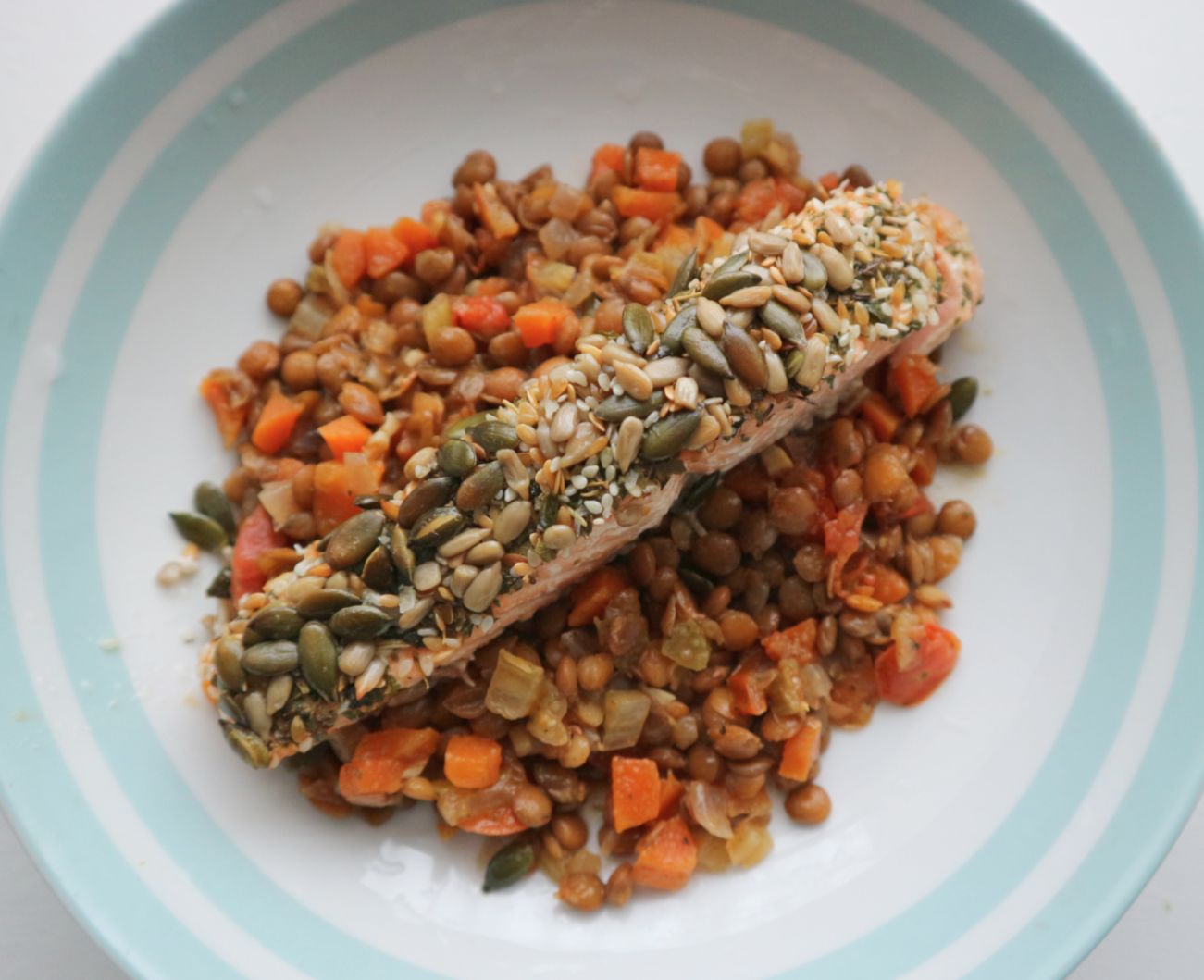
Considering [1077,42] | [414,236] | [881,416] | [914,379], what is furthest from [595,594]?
[1077,42]

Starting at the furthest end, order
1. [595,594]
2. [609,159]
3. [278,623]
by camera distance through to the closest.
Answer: [609,159] → [595,594] → [278,623]

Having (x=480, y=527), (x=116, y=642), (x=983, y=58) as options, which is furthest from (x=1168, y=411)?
(x=116, y=642)

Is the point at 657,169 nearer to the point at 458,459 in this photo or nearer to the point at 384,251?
the point at 384,251

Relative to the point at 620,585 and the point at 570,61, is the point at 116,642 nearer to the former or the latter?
the point at 620,585

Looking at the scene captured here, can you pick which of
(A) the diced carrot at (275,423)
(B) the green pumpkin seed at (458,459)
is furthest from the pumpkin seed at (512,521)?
(A) the diced carrot at (275,423)

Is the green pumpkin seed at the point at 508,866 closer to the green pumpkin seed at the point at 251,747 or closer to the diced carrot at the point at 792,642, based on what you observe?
the green pumpkin seed at the point at 251,747

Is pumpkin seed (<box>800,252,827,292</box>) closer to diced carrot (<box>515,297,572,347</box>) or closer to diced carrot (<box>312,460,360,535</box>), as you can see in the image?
diced carrot (<box>515,297,572,347</box>)
